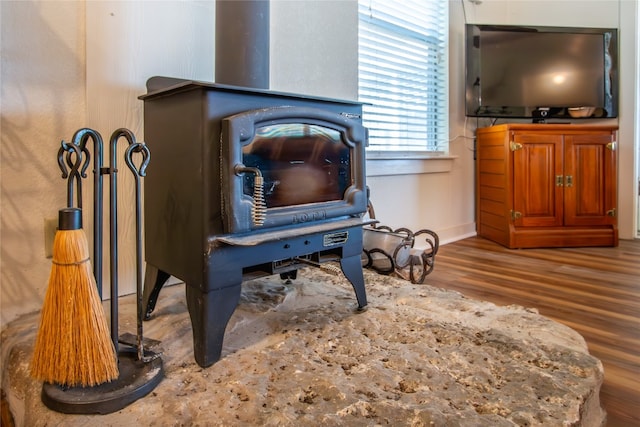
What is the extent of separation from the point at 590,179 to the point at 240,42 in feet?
8.98

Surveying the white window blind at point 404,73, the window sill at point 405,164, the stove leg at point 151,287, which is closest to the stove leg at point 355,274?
the stove leg at point 151,287

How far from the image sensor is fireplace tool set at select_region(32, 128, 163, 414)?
883mm

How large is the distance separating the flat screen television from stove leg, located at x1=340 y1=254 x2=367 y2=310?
222cm

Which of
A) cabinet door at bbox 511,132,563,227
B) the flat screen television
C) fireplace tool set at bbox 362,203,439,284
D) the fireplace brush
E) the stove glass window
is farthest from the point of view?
the flat screen television

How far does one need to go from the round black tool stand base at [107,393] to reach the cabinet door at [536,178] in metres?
2.75

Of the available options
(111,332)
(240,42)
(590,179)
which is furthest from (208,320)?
(590,179)

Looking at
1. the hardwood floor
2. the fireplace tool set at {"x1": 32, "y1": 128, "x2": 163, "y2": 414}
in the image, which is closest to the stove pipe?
the fireplace tool set at {"x1": 32, "y1": 128, "x2": 163, "y2": 414}

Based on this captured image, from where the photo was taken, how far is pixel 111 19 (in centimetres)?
150

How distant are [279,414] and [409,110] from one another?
252cm

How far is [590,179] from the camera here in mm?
3111

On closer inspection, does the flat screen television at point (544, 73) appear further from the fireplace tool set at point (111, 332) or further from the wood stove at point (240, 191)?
the fireplace tool set at point (111, 332)

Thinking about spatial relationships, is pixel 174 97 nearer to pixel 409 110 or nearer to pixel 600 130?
pixel 409 110

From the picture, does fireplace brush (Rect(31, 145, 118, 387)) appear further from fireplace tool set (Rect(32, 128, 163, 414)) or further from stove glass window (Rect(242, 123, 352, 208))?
stove glass window (Rect(242, 123, 352, 208))

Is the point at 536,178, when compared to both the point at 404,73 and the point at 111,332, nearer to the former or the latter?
the point at 404,73
